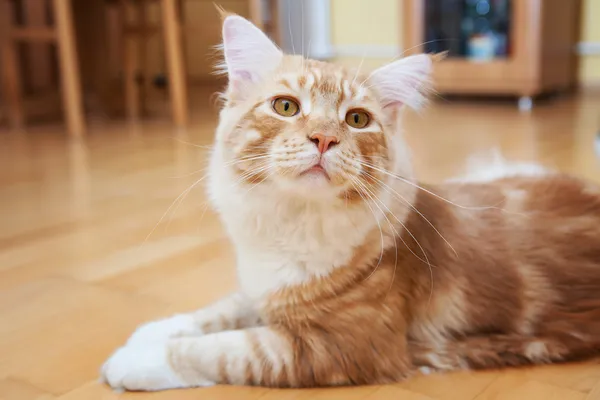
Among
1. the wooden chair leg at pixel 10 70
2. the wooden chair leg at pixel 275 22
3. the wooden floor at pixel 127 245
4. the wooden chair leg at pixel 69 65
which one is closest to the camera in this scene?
the wooden floor at pixel 127 245

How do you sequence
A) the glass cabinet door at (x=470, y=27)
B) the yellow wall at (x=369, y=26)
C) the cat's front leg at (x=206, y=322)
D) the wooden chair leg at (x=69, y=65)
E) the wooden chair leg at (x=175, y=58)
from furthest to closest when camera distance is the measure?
the yellow wall at (x=369, y=26) → the glass cabinet door at (x=470, y=27) → the wooden chair leg at (x=175, y=58) → the wooden chair leg at (x=69, y=65) → the cat's front leg at (x=206, y=322)

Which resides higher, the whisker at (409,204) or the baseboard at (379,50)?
the baseboard at (379,50)

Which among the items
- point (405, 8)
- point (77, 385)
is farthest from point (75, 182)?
point (405, 8)

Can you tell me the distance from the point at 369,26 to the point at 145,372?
4614 millimetres

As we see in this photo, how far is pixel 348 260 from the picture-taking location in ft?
3.52

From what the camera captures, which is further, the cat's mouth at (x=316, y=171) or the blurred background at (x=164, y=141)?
the blurred background at (x=164, y=141)

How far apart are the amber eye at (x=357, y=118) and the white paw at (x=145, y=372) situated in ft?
1.49

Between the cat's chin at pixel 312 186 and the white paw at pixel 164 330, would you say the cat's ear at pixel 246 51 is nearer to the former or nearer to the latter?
the cat's chin at pixel 312 186

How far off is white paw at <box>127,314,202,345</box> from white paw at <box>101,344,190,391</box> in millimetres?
91

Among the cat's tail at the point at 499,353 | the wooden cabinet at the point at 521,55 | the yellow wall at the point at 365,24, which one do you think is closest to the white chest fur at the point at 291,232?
the cat's tail at the point at 499,353

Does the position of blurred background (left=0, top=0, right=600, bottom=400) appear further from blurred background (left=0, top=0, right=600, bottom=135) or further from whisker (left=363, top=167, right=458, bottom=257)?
whisker (left=363, top=167, right=458, bottom=257)

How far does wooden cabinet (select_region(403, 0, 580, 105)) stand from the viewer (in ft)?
12.9

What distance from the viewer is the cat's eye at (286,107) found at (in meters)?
1.05

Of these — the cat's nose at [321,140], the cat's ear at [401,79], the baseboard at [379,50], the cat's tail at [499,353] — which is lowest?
the cat's tail at [499,353]
